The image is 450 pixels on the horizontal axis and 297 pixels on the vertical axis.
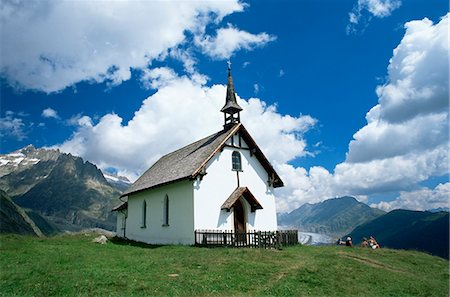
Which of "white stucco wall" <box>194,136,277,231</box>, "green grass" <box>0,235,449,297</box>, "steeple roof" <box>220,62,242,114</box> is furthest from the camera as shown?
"steeple roof" <box>220,62,242,114</box>

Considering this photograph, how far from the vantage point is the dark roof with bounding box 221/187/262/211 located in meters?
29.0

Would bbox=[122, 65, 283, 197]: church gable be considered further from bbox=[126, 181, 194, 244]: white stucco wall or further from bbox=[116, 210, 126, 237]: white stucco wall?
bbox=[116, 210, 126, 237]: white stucco wall

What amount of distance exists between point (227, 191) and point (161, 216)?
697 cm

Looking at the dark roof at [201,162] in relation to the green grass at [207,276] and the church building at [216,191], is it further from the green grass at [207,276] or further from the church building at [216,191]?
the green grass at [207,276]

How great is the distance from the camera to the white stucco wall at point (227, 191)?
28.4m

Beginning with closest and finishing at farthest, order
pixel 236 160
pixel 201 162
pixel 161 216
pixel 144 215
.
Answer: pixel 201 162, pixel 236 160, pixel 161 216, pixel 144 215

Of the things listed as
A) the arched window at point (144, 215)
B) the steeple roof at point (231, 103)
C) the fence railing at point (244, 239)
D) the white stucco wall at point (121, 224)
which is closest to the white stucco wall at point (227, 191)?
the fence railing at point (244, 239)

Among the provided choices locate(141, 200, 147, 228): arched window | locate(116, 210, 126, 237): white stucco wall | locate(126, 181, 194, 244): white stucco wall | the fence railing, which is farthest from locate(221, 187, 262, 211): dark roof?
A: locate(116, 210, 126, 237): white stucco wall

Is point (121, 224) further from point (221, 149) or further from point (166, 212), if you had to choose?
point (221, 149)

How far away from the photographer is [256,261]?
1858 centimetres

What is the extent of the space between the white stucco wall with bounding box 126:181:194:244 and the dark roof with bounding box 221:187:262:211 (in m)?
3.11

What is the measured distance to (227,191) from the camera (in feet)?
99.3

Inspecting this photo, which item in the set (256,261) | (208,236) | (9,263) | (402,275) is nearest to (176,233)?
(208,236)

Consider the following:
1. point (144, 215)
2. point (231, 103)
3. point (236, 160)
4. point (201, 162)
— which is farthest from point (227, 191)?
point (144, 215)
